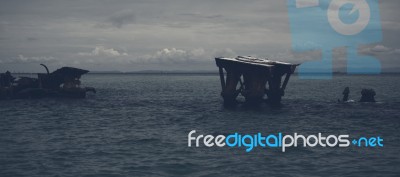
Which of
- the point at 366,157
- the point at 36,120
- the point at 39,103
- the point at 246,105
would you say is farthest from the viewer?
the point at 39,103

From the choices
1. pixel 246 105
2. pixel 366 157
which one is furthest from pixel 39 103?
pixel 366 157

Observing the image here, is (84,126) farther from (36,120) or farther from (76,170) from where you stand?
(76,170)

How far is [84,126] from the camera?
1048 inches

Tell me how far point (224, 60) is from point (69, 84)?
2010 centimetres

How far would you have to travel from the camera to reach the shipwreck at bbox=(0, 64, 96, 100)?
44562 mm

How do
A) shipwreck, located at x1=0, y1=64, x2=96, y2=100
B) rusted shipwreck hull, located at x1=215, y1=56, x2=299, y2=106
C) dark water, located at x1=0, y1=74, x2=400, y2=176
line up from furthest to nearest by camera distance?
shipwreck, located at x1=0, y1=64, x2=96, y2=100 → rusted shipwreck hull, located at x1=215, y1=56, x2=299, y2=106 → dark water, located at x1=0, y1=74, x2=400, y2=176
